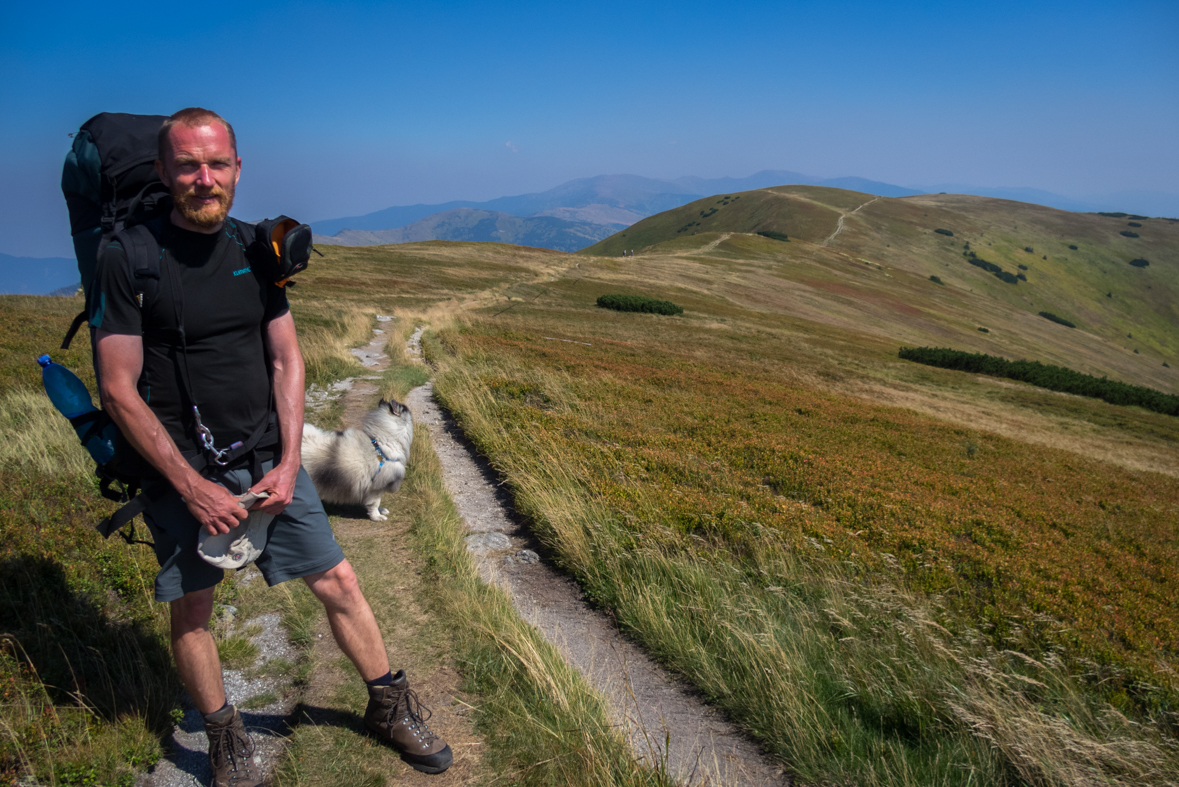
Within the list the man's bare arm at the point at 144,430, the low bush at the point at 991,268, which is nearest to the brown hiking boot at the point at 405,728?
the man's bare arm at the point at 144,430

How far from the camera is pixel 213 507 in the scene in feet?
8.15

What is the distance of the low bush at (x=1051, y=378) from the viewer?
34000 millimetres

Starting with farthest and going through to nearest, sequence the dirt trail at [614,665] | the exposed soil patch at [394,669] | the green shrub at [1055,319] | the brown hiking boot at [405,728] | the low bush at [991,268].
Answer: the low bush at [991,268], the green shrub at [1055,319], the dirt trail at [614,665], the exposed soil patch at [394,669], the brown hiking boot at [405,728]

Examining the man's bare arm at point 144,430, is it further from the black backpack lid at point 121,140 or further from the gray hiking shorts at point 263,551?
the black backpack lid at point 121,140

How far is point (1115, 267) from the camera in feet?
376

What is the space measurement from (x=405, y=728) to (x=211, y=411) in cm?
193

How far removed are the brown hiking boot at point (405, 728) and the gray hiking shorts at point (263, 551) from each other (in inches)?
31.4

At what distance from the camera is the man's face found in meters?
2.44

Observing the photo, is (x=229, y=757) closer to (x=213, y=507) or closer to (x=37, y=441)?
(x=213, y=507)

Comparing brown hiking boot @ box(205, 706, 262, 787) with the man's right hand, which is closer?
the man's right hand

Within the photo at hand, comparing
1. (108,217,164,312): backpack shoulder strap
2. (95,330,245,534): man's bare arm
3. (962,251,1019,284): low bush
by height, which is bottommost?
(95,330,245,534): man's bare arm

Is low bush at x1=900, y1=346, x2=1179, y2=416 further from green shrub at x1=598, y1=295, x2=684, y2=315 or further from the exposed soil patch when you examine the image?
the exposed soil patch

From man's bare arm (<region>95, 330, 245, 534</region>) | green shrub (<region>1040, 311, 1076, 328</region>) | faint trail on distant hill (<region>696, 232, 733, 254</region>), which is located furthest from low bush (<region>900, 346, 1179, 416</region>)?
green shrub (<region>1040, 311, 1076, 328</region>)

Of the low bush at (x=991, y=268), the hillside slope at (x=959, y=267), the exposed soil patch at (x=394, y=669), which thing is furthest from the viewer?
the low bush at (x=991, y=268)
